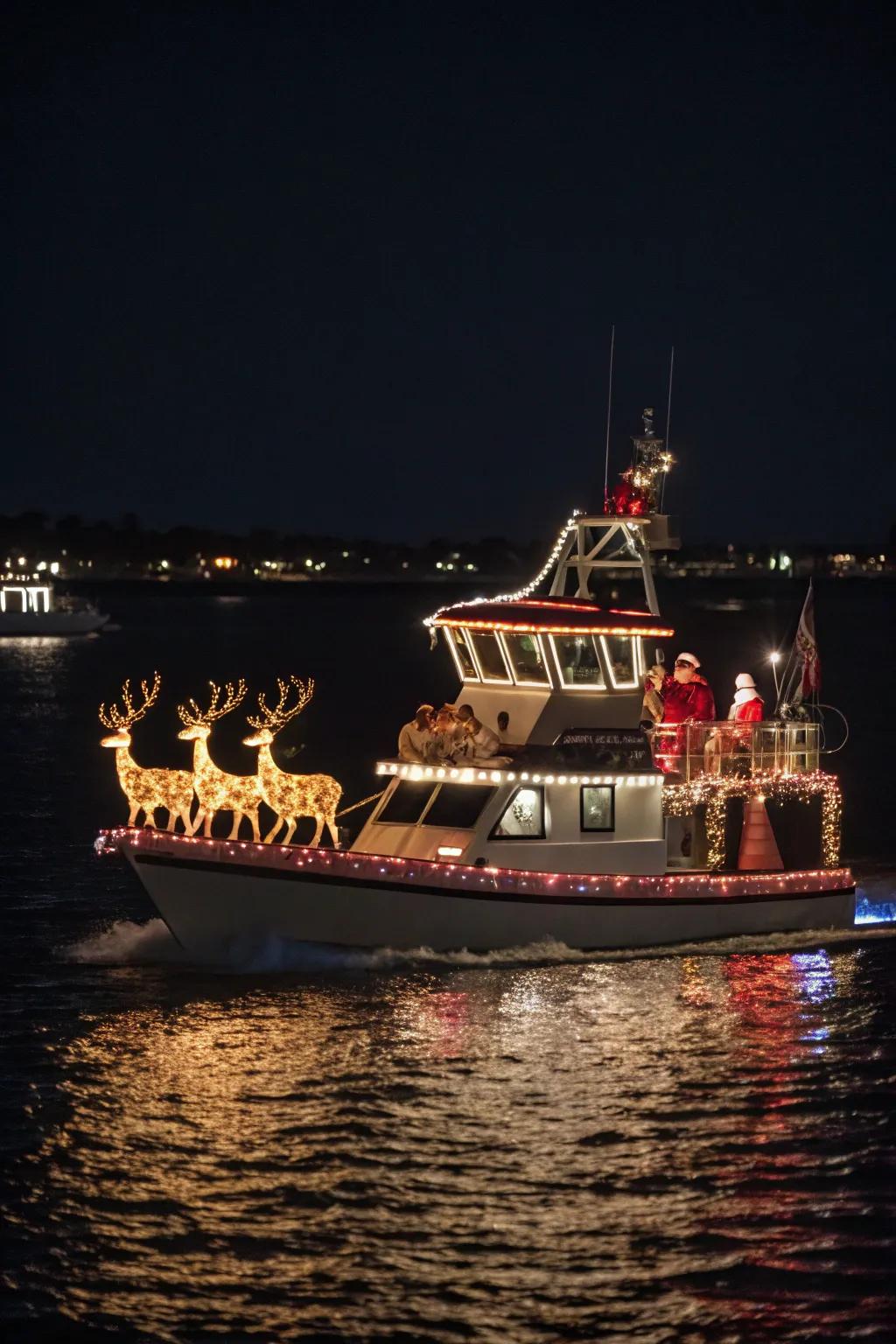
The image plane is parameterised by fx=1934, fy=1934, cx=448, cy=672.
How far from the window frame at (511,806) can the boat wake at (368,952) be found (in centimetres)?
129

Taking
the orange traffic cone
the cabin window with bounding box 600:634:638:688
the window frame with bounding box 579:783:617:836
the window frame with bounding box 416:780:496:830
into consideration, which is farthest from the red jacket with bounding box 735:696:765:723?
the window frame with bounding box 416:780:496:830

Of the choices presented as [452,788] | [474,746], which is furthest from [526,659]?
[452,788]

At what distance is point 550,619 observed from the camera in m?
24.8

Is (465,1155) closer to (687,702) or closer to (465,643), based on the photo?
(465,643)

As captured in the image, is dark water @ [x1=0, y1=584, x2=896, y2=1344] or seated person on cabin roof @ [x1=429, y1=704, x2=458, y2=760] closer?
dark water @ [x1=0, y1=584, x2=896, y2=1344]

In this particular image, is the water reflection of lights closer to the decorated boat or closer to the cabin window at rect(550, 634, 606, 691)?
the decorated boat

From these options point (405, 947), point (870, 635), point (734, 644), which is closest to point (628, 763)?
point (405, 947)

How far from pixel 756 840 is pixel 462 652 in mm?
4779

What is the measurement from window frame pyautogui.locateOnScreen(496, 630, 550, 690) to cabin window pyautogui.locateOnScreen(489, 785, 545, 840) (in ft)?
5.41

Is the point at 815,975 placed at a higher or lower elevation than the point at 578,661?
lower

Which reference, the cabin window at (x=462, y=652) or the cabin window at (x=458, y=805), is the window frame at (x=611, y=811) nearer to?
the cabin window at (x=458, y=805)

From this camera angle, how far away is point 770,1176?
1764cm

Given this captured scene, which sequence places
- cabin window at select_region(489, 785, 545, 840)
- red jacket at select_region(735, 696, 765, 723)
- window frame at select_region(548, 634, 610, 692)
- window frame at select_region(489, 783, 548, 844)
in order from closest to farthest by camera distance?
window frame at select_region(489, 783, 548, 844), cabin window at select_region(489, 785, 545, 840), window frame at select_region(548, 634, 610, 692), red jacket at select_region(735, 696, 765, 723)

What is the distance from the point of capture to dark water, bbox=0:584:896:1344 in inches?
590
